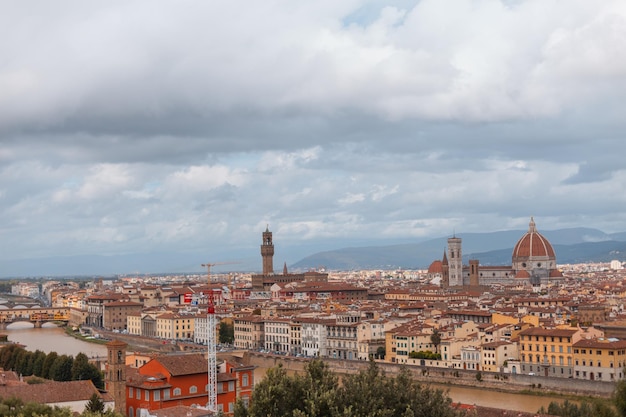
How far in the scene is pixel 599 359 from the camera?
32969 millimetres

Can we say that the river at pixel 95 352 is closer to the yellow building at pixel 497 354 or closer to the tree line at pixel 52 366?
the yellow building at pixel 497 354

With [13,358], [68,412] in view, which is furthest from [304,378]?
[13,358]

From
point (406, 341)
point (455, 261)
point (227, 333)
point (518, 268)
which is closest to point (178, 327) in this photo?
point (227, 333)

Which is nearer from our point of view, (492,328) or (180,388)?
(180,388)

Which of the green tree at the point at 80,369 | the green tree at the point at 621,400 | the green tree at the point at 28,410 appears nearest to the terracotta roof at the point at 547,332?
the green tree at the point at 621,400

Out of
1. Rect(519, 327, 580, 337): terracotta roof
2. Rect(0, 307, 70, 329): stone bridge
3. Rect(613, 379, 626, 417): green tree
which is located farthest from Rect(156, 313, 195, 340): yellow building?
Rect(613, 379, 626, 417): green tree

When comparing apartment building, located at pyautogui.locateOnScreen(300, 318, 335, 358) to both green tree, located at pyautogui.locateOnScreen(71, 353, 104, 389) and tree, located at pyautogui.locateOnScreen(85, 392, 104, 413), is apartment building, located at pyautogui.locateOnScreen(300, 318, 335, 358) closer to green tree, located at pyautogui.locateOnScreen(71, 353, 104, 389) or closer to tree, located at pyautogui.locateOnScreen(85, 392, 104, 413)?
green tree, located at pyautogui.locateOnScreen(71, 353, 104, 389)

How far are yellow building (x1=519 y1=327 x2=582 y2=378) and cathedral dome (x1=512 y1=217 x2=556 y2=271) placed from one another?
54.5m

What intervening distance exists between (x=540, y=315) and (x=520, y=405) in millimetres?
16900

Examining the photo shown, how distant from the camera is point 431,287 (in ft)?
259

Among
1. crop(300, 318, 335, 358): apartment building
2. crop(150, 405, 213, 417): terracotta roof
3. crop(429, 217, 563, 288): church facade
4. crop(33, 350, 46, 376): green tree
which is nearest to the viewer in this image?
crop(150, 405, 213, 417): terracotta roof

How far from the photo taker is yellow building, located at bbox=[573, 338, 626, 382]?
32406mm

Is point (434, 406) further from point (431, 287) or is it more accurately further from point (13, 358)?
point (431, 287)

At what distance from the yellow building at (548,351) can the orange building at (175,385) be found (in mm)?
14546
